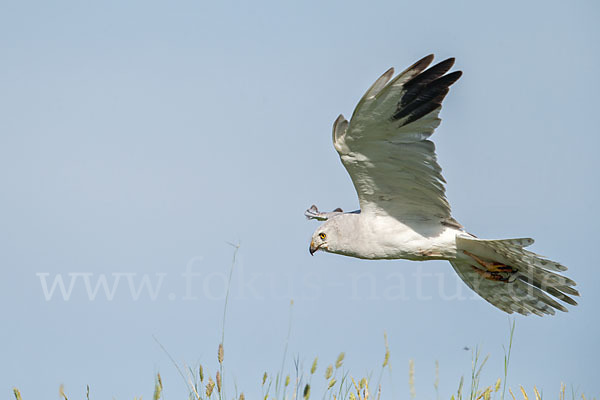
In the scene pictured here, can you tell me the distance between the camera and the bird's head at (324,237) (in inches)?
262

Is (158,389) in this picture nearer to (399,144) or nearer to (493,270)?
(399,144)

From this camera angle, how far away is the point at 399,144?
5703 millimetres

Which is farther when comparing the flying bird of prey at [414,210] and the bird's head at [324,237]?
the bird's head at [324,237]

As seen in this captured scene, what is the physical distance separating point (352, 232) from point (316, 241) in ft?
1.37

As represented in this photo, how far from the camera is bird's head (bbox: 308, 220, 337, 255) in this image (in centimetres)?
666

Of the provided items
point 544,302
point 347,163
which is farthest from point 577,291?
point 347,163

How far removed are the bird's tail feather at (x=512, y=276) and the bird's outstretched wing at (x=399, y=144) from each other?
17.0 inches

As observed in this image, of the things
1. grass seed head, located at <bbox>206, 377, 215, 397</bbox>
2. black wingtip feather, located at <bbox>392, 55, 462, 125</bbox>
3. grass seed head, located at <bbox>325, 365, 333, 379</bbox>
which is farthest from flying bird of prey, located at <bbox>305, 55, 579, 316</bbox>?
grass seed head, located at <bbox>206, 377, 215, 397</bbox>

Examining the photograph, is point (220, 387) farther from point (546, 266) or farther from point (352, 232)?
point (546, 266)

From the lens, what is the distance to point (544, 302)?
6.82 m

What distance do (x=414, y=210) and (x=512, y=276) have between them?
1252 mm

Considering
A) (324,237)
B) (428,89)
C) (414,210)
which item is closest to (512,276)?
(414,210)

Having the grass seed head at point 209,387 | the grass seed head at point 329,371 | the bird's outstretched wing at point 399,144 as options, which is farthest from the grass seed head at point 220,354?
the bird's outstretched wing at point 399,144

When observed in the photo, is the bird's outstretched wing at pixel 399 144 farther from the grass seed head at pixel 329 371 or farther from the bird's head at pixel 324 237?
the grass seed head at pixel 329 371
